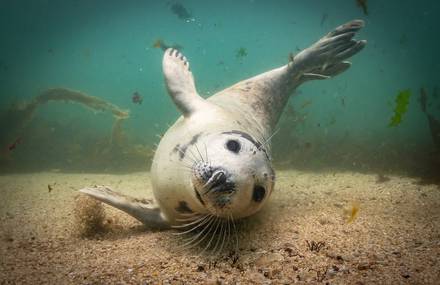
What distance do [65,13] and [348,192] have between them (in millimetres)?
25338

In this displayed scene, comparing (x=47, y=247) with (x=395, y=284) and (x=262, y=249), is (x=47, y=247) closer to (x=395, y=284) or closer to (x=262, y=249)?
(x=262, y=249)

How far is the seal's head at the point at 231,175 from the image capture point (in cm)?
267

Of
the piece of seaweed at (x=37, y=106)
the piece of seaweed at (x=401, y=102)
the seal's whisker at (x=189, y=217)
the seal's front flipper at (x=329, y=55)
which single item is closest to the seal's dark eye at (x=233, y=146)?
the seal's whisker at (x=189, y=217)

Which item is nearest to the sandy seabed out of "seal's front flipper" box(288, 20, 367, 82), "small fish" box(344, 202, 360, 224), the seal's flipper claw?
"small fish" box(344, 202, 360, 224)

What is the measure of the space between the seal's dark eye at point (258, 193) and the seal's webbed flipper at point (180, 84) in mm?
1556

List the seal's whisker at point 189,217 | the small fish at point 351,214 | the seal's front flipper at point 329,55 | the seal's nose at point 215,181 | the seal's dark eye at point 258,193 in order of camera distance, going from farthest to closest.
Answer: the seal's front flipper at point 329,55
the small fish at point 351,214
the seal's whisker at point 189,217
the seal's dark eye at point 258,193
the seal's nose at point 215,181

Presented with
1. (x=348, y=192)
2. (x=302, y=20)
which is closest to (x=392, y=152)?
(x=348, y=192)

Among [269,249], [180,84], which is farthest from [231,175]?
[180,84]

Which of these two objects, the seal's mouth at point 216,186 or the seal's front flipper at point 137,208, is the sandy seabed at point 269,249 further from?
the seal's mouth at point 216,186

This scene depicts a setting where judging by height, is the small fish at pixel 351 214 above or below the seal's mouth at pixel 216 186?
below

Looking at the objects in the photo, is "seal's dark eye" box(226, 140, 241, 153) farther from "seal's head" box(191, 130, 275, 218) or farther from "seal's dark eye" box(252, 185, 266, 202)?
"seal's dark eye" box(252, 185, 266, 202)

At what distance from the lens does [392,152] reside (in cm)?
1131

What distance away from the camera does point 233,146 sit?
300cm

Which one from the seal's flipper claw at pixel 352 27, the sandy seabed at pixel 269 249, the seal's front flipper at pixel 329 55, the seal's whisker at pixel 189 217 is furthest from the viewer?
the seal's front flipper at pixel 329 55
